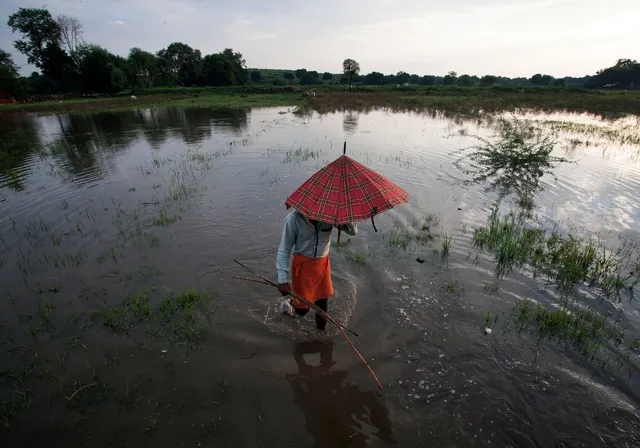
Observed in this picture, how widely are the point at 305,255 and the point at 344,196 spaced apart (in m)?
0.95

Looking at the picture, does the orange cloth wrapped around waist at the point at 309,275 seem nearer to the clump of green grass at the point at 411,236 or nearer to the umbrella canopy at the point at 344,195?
the umbrella canopy at the point at 344,195

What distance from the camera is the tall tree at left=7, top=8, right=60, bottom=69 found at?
187 ft

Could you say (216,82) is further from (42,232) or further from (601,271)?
(601,271)

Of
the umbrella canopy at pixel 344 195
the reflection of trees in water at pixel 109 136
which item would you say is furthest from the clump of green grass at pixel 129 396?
the reflection of trees in water at pixel 109 136

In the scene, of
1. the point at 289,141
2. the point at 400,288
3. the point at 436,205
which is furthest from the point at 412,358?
the point at 289,141

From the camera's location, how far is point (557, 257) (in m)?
6.02

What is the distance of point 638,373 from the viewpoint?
151 inches

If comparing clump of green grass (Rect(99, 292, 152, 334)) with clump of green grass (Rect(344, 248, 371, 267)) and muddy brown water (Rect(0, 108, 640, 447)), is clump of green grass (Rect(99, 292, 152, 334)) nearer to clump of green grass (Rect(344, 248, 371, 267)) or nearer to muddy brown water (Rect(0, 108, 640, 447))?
muddy brown water (Rect(0, 108, 640, 447))

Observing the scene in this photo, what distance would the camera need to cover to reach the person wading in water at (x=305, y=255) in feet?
11.2

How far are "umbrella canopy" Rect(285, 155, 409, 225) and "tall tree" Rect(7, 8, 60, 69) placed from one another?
7980 centimetres

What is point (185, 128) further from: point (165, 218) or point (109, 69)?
point (109, 69)

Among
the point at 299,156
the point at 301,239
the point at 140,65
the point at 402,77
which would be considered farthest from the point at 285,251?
the point at 402,77

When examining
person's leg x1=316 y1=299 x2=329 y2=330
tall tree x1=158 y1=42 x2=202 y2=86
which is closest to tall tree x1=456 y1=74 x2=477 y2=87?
tall tree x1=158 y1=42 x2=202 y2=86

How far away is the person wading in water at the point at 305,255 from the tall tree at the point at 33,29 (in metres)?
79.6
